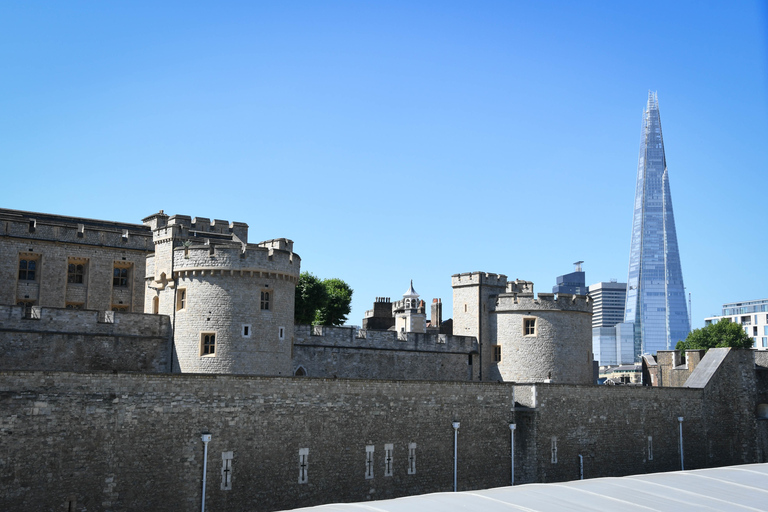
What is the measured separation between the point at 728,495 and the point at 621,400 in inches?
496

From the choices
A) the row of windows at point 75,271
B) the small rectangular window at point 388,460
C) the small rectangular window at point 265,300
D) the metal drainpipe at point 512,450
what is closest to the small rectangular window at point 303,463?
the small rectangular window at point 388,460

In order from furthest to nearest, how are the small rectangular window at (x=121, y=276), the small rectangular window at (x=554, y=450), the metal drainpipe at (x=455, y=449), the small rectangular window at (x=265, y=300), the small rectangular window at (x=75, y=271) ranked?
1. the small rectangular window at (x=121, y=276)
2. the small rectangular window at (x=75, y=271)
3. the small rectangular window at (x=554, y=450)
4. the small rectangular window at (x=265, y=300)
5. the metal drainpipe at (x=455, y=449)

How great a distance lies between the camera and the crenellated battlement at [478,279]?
152 ft

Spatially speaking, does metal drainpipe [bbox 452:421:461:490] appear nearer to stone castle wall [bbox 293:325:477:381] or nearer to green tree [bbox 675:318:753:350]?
stone castle wall [bbox 293:325:477:381]

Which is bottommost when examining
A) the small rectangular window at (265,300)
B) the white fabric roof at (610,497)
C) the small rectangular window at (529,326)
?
the white fabric roof at (610,497)

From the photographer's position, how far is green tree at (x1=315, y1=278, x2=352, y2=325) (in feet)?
208

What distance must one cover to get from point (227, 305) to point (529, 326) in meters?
19.3

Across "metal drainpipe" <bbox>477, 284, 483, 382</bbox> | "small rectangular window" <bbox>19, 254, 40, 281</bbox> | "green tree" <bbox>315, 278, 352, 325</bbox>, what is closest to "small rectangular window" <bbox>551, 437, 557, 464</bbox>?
"metal drainpipe" <bbox>477, 284, 483, 382</bbox>

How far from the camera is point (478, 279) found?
151 ft

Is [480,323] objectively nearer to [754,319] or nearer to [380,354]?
[380,354]

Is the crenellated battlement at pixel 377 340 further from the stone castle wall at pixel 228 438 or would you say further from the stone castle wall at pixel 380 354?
the stone castle wall at pixel 228 438

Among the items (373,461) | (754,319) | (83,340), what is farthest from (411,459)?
(754,319)

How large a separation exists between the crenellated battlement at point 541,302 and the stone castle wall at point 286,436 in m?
6.37

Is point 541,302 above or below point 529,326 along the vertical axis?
above
